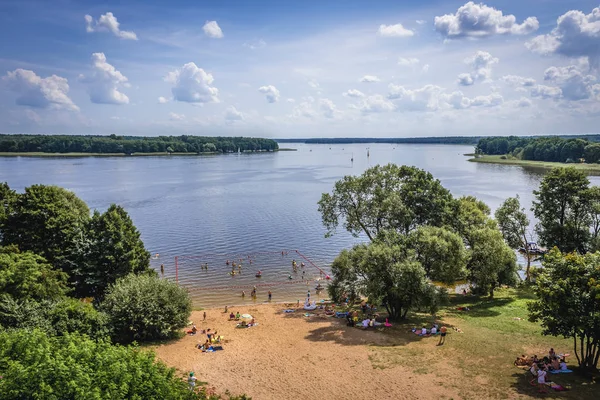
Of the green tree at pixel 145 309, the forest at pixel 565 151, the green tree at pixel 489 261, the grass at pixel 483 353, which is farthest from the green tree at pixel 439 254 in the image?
the forest at pixel 565 151

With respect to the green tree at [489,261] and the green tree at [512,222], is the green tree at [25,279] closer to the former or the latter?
the green tree at [489,261]

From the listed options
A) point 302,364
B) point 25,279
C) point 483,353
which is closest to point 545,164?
point 483,353

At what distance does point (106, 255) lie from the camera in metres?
36.8

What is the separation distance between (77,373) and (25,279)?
Result: 1673cm

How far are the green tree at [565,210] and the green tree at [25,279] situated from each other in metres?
44.3

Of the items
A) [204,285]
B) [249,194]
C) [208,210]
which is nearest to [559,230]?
[204,285]

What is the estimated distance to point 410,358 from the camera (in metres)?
25.2

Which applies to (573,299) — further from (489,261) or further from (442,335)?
(489,261)

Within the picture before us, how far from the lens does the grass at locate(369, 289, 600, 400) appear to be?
20.6 meters

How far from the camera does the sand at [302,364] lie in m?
21.8

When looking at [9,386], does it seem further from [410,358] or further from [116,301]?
[410,358]

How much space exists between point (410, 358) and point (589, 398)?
8.98 metres

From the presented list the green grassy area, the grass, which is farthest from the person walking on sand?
the green grassy area

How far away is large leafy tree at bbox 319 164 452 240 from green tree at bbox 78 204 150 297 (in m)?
19.3
